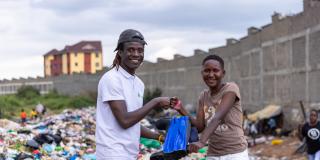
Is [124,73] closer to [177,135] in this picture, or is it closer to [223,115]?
[177,135]

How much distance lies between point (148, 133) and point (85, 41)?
A: 79177mm

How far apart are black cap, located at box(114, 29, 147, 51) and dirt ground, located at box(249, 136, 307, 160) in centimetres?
1040

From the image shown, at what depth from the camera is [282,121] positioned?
19.8m

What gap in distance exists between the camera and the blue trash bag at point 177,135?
12.0 ft

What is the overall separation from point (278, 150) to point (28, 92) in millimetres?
45772

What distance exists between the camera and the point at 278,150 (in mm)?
15422

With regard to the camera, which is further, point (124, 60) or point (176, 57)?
point (176, 57)

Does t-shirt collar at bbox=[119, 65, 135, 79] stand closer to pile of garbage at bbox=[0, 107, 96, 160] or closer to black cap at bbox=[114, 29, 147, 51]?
black cap at bbox=[114, 29, 147, 51]

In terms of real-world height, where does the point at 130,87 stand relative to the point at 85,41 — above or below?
below

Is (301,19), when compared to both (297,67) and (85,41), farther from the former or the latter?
(85,41)

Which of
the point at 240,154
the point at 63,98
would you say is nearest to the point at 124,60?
the point at 240,154

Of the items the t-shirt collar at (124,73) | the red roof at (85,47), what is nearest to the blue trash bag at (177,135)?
the t-shirt collar at (124,73)

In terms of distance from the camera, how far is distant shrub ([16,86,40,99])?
57156 millimetres

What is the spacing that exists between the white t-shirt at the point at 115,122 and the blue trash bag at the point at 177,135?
0.33m
